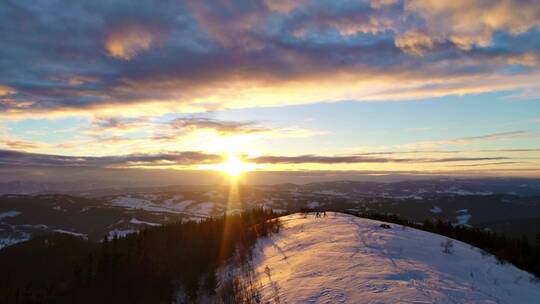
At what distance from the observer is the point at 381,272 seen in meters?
14.0

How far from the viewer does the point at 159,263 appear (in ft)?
97.5

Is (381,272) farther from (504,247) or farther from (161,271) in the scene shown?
(161,271)

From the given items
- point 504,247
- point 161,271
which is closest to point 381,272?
point 504,247

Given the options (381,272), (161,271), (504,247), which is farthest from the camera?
(161,271)

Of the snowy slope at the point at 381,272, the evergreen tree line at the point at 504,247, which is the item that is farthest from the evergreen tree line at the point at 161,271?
the evergreen tree line at the point at 504,247

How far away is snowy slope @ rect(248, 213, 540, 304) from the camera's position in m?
12.1

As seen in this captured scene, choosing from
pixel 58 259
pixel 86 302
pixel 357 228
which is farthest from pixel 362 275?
pixel 58 259

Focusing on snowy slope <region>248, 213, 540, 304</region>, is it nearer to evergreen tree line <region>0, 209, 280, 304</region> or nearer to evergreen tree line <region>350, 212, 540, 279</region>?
evergreen tree line <region>350, 212, 540, 279</region>

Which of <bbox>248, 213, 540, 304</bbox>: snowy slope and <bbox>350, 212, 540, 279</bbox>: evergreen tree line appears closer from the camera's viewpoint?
<bbox>248, 213, 540, 304</bbox>: snowy slope

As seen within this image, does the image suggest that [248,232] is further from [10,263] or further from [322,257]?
[10,263]

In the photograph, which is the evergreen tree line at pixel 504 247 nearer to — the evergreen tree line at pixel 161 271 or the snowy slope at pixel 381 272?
the snowy slope at pixel 381 272

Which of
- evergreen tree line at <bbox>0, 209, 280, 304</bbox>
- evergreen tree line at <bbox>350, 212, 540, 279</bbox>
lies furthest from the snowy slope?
evergreen tree line at <bbox>0, 209, 280, 304</bbox>

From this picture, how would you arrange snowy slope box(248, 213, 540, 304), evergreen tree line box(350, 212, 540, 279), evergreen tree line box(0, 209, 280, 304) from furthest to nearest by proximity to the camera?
evergreen tree line box(0, 209, 280, 304) → evergreen tree line box(350, 212, 540, 279) → snowy slope box(248, 213, 540, 304)

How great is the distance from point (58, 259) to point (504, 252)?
356 feet
